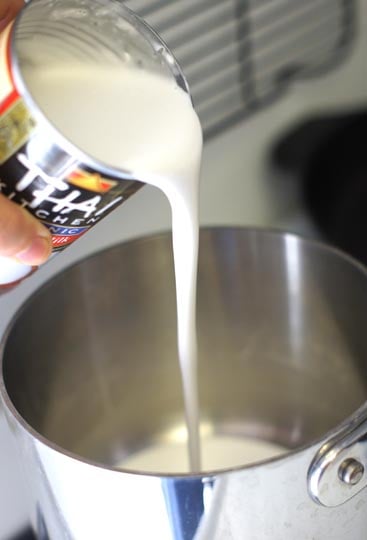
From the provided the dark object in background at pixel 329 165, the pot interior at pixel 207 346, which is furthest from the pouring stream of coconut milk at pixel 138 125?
the dark object in background at pixel 329 165

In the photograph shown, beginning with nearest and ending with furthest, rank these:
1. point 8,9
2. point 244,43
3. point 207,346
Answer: point 8,9
point 207,346
point 244,43

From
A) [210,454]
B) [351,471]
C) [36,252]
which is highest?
[36,252]

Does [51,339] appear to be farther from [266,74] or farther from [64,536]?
[266,74]

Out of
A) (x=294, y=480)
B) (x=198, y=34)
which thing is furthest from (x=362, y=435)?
(x=198, y=34)

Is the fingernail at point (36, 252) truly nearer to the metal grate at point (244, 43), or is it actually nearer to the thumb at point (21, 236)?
the thumb at point (21, 236)

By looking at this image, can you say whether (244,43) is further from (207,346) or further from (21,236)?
(21,236)

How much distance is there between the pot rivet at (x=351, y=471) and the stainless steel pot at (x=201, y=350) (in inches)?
1.4

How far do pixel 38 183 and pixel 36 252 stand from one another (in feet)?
0.13

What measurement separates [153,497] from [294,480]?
0.25 ft

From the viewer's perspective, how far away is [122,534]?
50cm

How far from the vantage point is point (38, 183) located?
457 mm

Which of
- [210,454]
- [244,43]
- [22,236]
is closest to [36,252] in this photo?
[22,236]

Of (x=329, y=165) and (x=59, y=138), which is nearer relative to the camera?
(x=59, y=138)

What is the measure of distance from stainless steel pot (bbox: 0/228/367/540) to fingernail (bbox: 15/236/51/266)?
120 millimetres
